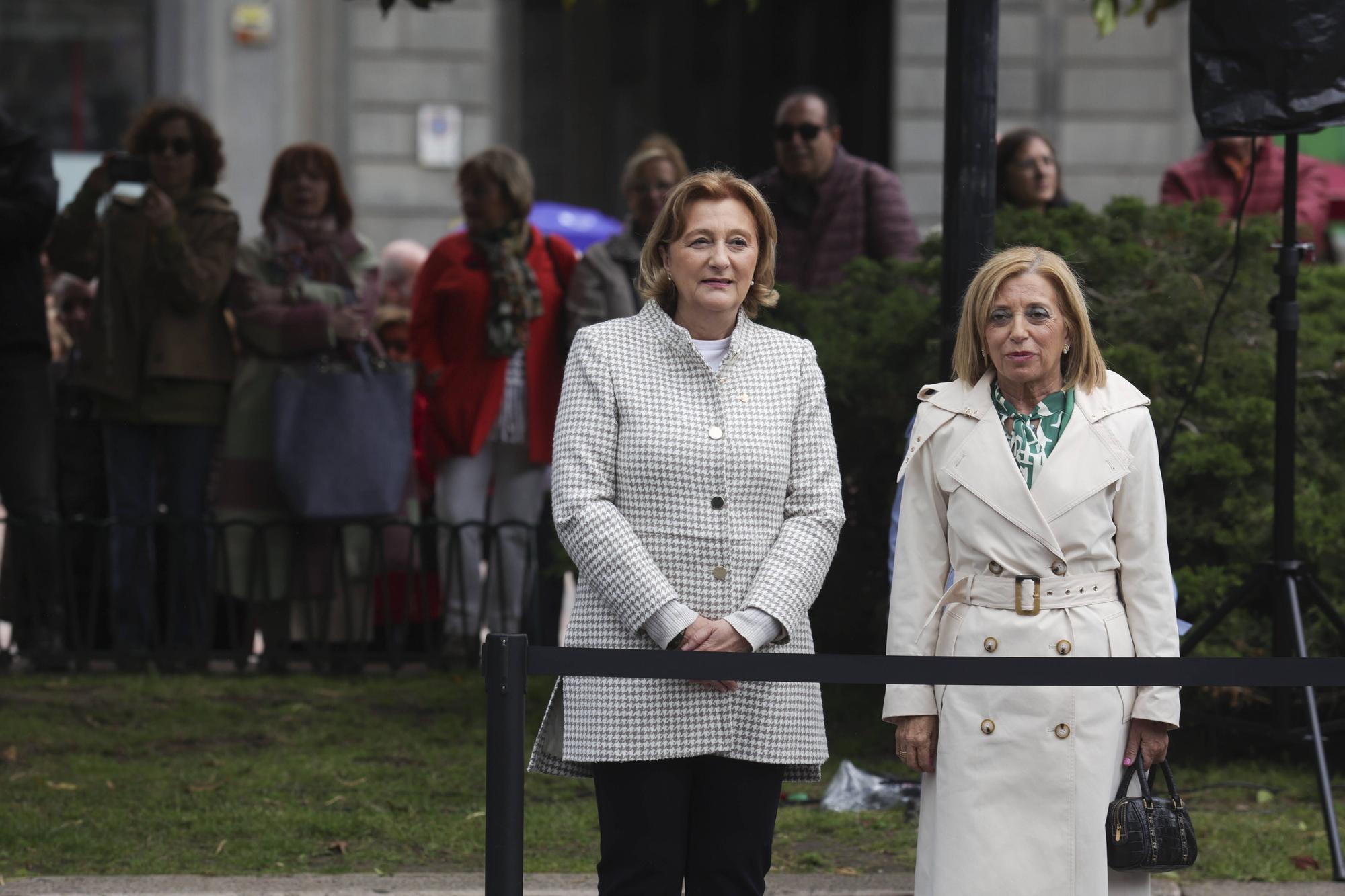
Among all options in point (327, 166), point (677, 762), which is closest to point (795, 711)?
point (677, 762)

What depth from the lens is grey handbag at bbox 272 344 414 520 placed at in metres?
A: 8.12

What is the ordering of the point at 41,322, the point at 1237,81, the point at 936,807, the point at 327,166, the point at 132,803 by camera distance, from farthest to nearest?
the point at 327,166 < the point at 41,322 < the point at 132,803 < the point at 1237,81 < the point at 936,807

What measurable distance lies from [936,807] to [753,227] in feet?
4.17

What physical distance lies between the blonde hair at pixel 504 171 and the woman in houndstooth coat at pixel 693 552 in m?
4.43

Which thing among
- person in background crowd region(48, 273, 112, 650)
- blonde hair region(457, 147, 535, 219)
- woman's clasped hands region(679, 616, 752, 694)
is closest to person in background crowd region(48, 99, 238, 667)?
person in background crowd region(48, 273, 112, 650)

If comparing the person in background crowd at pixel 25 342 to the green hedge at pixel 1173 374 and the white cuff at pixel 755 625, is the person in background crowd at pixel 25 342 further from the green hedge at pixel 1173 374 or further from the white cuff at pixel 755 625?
the white cuff at pixel 755 625

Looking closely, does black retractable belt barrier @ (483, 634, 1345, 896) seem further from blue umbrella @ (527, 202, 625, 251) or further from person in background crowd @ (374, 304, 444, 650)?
blue umbrella @ (527, 202, 625, 251)

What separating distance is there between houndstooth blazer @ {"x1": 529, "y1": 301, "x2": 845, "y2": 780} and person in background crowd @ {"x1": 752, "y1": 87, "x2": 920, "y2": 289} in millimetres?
4228

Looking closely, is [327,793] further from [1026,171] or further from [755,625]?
[1026,171]

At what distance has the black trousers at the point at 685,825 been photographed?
12.8ft

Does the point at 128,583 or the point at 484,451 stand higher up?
the point at 484,451

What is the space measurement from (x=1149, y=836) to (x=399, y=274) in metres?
7.71

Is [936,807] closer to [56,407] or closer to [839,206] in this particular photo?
[839,206]

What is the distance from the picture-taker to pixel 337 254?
8.55 m
